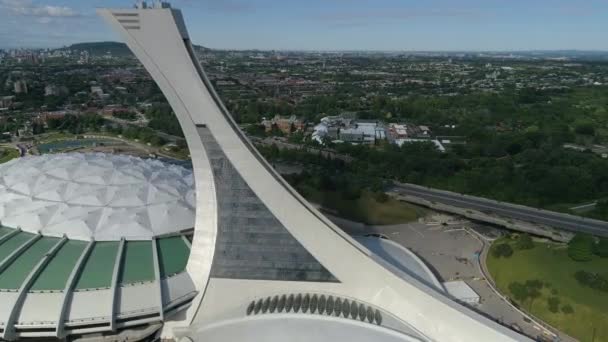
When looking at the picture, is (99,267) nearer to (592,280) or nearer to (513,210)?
(592,280)

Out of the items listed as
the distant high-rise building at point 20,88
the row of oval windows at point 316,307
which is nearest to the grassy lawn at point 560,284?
the row of oval windows at point 316,307

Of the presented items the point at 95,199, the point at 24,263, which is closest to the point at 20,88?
the point at 95,199

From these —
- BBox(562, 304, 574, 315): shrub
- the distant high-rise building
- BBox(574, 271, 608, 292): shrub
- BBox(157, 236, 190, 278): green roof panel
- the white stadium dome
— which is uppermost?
the distant high-rise building

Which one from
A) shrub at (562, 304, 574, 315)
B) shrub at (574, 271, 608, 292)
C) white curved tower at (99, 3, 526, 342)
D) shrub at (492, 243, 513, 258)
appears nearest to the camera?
white curved tower at (99, 3, 526, 342)

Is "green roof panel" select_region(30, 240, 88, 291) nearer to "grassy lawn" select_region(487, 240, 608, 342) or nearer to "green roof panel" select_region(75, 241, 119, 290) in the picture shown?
"green roof panel" select_region(75, 241, 119, 290)

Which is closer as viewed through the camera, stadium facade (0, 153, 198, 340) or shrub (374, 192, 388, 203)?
stadium facade (0, 153, 198, 340)

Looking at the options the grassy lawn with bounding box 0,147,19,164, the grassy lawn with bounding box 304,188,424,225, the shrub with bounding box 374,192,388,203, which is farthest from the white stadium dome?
the grassy lawn with bounding box 0,147,19,164

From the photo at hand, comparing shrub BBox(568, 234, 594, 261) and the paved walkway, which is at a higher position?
shrub BBox(568, 234, 594, 261)

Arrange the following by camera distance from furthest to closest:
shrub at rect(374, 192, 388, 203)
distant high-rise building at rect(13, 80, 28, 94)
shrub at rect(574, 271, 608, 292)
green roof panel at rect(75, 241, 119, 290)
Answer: distant high-rise building at rect(13, 80, 28, 94), shrub at rect(374, 192, 388, 203), shrub at rect(574, 271, 608, 292), green roof panel at rect(75, 241, 119, 290)

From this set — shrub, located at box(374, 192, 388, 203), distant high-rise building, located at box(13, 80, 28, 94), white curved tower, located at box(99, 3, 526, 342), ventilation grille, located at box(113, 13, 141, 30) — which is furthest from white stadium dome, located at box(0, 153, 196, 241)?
distant high-rise building, located at box(13, 80, 28, 94)
